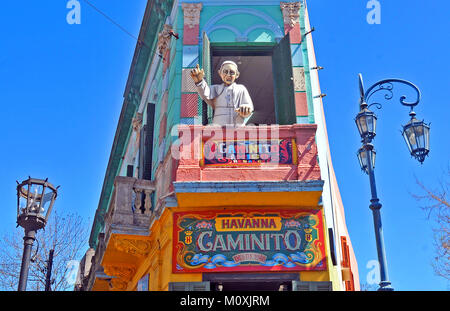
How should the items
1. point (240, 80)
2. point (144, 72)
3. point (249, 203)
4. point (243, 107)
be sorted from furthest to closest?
point (144, 72)
point (240, 80)
point (243, 107)
point (249, 203)

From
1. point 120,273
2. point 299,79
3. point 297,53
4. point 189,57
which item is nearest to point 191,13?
point 189,57

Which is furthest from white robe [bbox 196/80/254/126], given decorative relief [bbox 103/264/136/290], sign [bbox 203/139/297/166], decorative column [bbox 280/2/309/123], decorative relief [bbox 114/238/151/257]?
decorative relief [bbox 103/264/136/290]

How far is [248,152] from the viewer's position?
31.9 ft

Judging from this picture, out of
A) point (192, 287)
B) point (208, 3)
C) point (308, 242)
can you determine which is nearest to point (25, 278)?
point (192, 287)

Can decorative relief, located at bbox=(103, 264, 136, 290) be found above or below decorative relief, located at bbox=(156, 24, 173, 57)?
below

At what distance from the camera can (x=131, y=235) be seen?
10891mm

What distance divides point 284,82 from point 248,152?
197cm

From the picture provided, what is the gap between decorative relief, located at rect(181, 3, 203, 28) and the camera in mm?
11414

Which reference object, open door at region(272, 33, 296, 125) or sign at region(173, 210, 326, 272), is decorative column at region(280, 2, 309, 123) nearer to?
open door at region(272, 33, 296, 125)

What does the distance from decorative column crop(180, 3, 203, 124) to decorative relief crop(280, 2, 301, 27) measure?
1.84 meters

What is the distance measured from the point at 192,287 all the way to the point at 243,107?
3.53 metres

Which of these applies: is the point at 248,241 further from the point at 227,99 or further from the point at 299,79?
the point at 299,79
